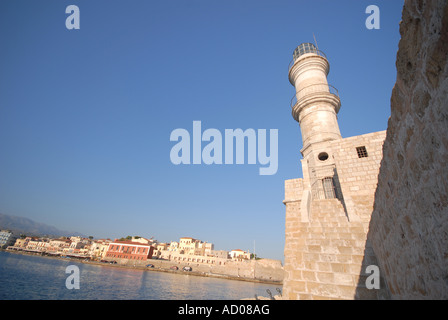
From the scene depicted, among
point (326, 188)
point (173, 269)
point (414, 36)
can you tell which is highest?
point (326, 188)

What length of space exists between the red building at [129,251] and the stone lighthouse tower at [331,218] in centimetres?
5706

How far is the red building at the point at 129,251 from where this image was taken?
5509cm

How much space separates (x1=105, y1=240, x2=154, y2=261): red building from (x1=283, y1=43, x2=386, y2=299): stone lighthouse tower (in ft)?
187

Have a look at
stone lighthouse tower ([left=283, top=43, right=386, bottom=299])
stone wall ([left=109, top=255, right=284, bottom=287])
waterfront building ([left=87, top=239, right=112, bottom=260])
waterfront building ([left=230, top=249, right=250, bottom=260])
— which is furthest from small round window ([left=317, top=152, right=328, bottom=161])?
waterfront building ([left=87, top=239, right=112, bottom=260])

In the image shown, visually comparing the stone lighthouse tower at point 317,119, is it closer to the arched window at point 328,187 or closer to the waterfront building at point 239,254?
the arched window at point 328,187

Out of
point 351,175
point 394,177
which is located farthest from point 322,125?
point 394,177

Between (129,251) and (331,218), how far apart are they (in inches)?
2482

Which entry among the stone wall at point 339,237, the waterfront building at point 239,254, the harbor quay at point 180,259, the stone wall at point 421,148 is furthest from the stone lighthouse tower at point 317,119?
the waterfront building at point 239,254

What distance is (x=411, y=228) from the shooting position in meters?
2.46

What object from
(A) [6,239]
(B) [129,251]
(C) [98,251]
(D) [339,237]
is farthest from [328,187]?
(A) [6,239]

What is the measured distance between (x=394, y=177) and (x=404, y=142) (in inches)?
30.3
